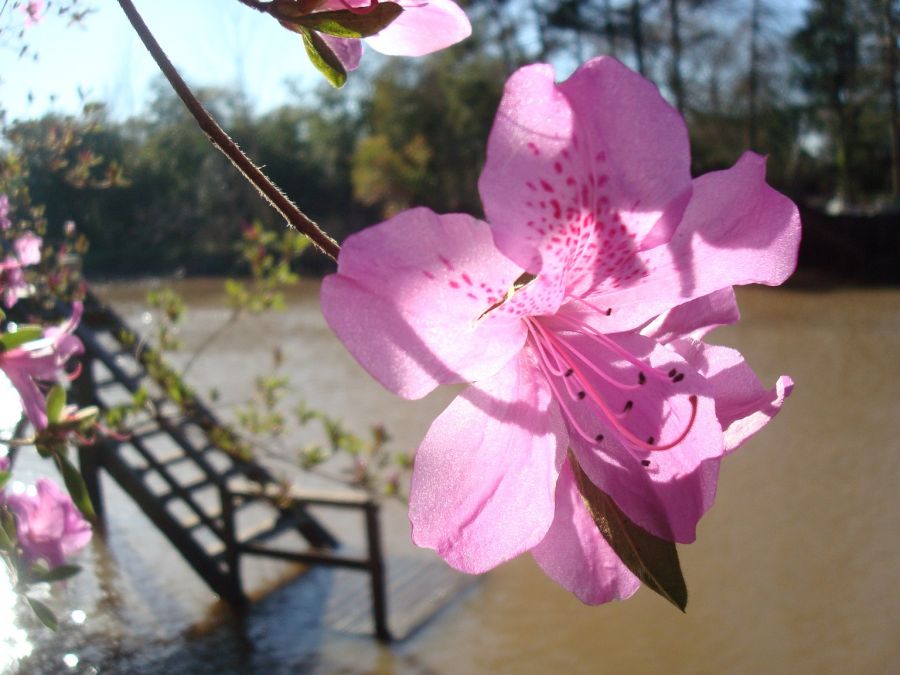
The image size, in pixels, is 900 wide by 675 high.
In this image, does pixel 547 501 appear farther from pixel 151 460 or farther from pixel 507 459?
pixel 151 460

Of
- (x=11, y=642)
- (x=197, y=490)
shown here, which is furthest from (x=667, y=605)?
(x=11, y=642)

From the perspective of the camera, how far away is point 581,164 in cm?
23

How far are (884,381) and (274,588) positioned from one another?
147 inches

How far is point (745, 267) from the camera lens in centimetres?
25

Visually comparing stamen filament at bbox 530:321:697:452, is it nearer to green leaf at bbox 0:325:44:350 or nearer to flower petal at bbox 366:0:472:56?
flower petal at bbox 366:0:472:56

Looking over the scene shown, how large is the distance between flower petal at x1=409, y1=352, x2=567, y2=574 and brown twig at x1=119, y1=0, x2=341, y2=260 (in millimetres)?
62

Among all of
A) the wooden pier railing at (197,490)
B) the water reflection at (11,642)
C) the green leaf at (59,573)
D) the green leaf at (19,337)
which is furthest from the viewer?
the wooden pier railing at (197,490)

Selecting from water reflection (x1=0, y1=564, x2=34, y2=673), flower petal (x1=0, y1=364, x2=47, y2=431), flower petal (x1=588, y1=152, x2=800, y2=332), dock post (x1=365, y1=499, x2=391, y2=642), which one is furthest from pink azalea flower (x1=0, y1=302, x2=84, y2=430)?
dock post (x1=365, y1=499, x2=391, y2=642)

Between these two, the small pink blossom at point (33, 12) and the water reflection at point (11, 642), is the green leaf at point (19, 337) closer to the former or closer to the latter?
the small pink blossom at point (33, 12)

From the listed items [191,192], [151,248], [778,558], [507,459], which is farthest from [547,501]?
[778,558]

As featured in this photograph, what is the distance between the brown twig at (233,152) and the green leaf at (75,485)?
315mm

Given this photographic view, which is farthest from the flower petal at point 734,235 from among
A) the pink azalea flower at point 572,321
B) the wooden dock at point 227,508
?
→ the wooden dock at point 227,508

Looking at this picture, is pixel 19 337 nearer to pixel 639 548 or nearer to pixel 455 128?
pixel 639 548

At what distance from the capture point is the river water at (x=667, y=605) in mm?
2274
